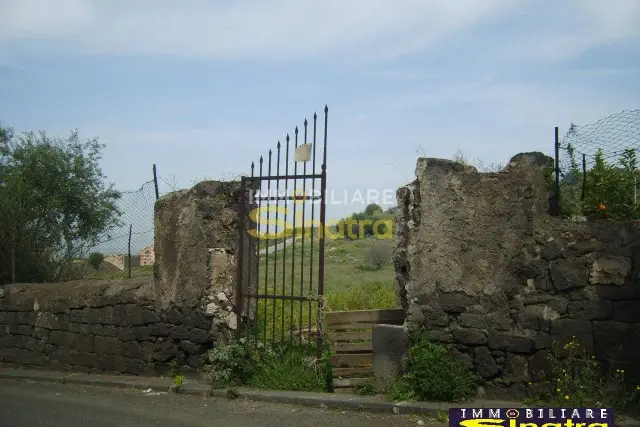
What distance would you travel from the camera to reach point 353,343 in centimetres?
768

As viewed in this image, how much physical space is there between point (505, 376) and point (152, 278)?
15.9 ft

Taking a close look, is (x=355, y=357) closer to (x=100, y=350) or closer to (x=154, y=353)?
(x=154, y=353)

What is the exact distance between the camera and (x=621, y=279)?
6.27m

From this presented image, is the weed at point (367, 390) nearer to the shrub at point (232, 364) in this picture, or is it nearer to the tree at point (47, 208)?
the shrub at point (232, 364)

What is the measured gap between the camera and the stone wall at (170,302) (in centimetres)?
843

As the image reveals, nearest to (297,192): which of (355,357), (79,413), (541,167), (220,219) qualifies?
(220,219)

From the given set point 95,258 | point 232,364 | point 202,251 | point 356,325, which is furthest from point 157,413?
point 95,258

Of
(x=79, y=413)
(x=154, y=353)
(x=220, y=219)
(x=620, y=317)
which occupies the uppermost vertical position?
(x=220, y=219)

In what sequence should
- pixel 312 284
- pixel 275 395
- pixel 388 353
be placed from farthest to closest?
1. pixel 312 284
2. pixel 275 395
3. pixel 388 353

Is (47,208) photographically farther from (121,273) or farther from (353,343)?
(353,343)

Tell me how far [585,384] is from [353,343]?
8.49 feet

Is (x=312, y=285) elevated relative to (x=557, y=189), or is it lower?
lower

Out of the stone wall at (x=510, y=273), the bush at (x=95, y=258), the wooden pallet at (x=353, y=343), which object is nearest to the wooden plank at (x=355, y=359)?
the wooden pallet at (x=353, y=343)

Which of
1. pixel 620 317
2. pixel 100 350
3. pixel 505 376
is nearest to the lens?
pixel 620 317
